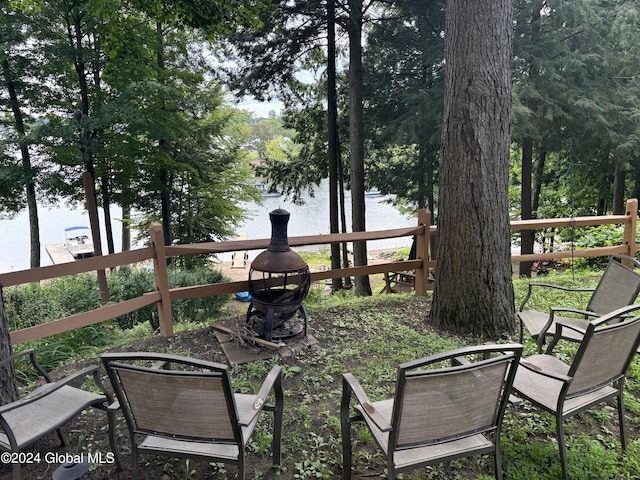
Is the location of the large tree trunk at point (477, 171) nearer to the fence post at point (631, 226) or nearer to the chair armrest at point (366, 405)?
the chair armrest at point (366, 405)

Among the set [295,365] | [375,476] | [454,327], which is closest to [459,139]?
[454,327]

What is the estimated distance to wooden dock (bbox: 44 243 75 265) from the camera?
20666 mm

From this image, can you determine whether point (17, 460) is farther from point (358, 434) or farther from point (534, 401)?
point (534, 401)

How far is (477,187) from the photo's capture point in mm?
3830

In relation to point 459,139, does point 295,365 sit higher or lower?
lower

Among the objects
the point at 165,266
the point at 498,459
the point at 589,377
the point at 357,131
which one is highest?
the point at 357,131

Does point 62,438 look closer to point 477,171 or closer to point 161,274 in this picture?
point 161,274

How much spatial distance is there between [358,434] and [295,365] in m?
1.05

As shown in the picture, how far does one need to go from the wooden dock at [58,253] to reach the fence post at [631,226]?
21.7 meters

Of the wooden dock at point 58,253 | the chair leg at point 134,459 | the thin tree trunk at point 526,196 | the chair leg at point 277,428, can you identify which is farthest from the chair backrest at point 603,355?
the wooden dock at point 58,253

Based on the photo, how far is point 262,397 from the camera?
203 centimetres

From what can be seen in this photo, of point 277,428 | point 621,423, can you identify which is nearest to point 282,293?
point 277,428

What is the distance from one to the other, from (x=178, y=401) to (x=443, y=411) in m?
1.14

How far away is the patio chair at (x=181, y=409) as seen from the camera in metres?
1.72
